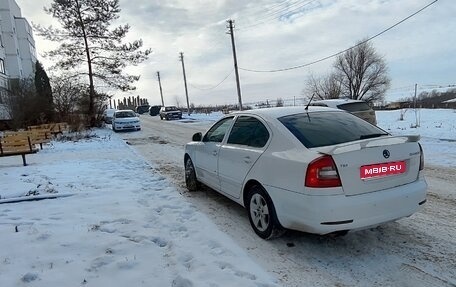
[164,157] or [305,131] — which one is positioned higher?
[305,131]

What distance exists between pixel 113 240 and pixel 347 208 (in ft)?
9.05

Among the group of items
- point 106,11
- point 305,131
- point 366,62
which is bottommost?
point 305,131

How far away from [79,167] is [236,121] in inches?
240

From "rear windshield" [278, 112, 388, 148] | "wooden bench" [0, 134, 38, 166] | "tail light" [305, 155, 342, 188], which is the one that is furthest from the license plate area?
"wooden bench" [0, 134, 38, 166]

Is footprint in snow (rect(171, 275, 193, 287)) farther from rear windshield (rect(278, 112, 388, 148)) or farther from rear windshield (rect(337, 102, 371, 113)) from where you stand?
rear windshield (rect(337, 102, 371, 113))

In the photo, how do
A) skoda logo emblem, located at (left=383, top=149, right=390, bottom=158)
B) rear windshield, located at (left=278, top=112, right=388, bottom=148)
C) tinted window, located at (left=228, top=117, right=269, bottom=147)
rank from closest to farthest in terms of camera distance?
1. skoda logo emblem, located at (left=383, top=149, right=390, bottom=158)
2. rear windshield, located at (left=278, top=112, right=388, bottom=148)
3. tinted window, located at (left=228, top=117, right=269, bottom=147)

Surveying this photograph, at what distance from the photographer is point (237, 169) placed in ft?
16.1

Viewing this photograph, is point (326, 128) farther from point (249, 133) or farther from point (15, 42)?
point (15, 42)

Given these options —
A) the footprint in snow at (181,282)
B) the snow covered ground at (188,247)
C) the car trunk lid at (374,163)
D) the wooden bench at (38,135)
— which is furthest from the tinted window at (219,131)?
the wooden bench at (38,135)

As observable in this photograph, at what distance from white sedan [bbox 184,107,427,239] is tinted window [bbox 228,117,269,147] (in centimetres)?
2

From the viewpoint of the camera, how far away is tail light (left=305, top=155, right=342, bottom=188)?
3533 mm

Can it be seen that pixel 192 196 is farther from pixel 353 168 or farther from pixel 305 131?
pixel 353 168

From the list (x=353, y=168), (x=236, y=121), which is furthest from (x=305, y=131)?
(x=236, y=121)

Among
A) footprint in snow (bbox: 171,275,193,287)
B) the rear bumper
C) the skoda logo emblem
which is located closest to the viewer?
footprint in snow (bbox: 171,275,193,287)
